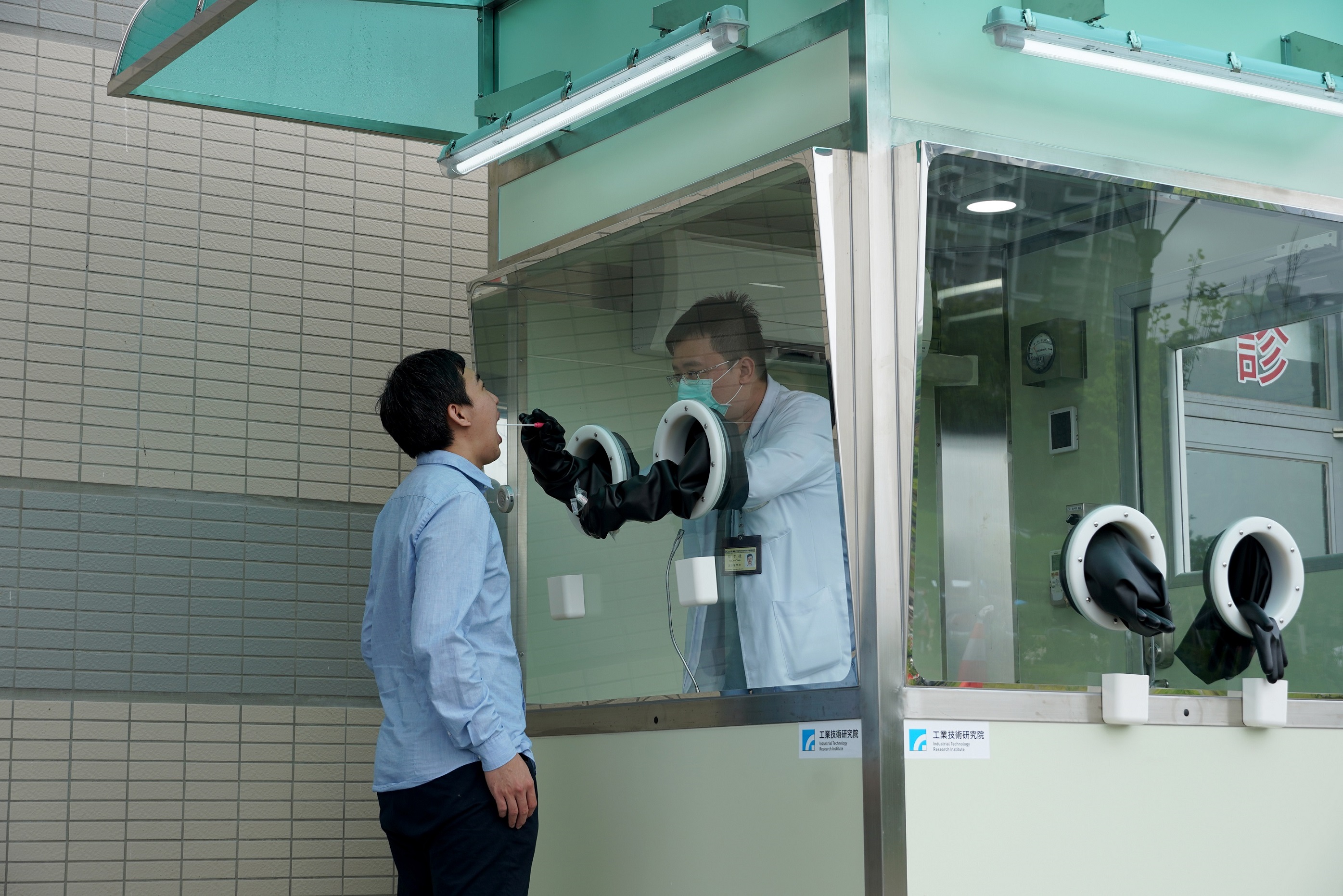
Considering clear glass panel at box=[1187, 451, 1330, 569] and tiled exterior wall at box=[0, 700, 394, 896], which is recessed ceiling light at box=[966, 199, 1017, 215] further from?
tiled exterior wall at box=[0, 700, 394, 896]

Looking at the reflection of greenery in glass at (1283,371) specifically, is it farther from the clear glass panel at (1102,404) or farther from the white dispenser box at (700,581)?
the white dispenser box at (700,581)

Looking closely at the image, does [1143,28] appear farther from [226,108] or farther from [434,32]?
[226,108]

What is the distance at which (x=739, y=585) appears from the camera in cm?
317

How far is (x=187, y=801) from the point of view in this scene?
4.25m

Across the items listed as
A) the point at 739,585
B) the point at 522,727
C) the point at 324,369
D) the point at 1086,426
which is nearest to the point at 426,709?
the point at 522,727

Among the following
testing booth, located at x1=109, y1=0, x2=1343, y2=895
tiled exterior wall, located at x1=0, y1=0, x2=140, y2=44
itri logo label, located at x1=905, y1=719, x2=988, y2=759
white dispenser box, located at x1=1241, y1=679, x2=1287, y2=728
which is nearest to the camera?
itri logo label, located at x1=905, y1=719, x2=988, y2=759

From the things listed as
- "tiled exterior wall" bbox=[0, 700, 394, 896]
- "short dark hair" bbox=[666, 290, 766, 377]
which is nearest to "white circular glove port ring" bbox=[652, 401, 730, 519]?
"short dark hair" bbox=[666, 290, 766, 377]

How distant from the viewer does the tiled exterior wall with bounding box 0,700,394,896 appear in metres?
4.02

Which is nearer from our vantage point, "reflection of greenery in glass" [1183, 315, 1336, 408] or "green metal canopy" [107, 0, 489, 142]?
"reflection of greenery in glass" [1183, 315, 1336, 408]

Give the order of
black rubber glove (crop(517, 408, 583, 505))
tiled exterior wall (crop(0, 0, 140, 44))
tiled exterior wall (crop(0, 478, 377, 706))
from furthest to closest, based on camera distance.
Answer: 1. tiled exterior wall (crop(0, 0, 140, 44))
2. tiled exterior wall (crop(0, 478, 377, 706))
3. black rubber glove (crop(517, 408, 583, 505))

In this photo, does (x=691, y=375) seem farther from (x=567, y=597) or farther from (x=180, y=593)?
(x=180, y=593)

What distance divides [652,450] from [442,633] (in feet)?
2.49

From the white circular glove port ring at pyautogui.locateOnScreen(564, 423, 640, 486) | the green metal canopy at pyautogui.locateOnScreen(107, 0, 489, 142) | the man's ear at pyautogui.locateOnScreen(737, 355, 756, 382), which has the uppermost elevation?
the green metal canopy at pyautogui.locateOnScreen(107, 0, 489, 142)

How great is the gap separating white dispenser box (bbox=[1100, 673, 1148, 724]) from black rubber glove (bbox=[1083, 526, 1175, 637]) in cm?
12
